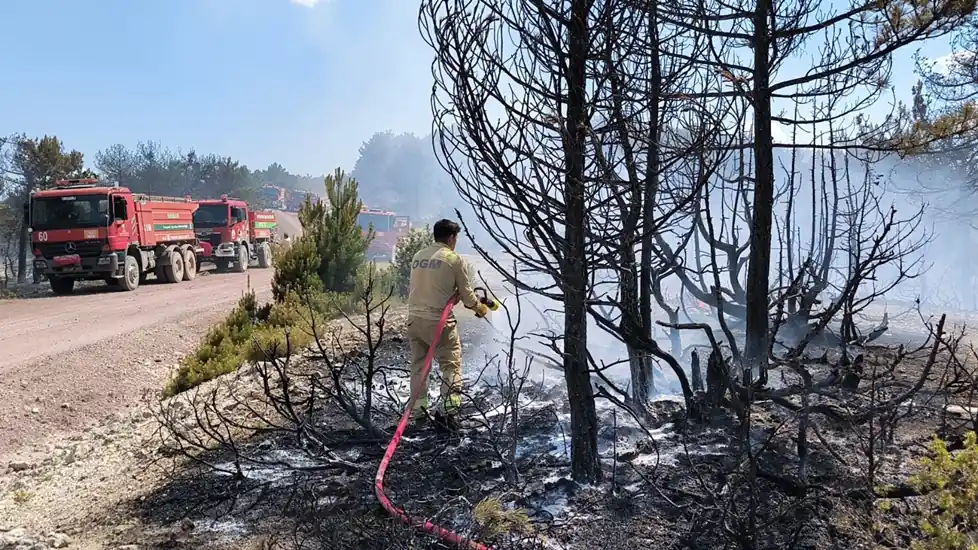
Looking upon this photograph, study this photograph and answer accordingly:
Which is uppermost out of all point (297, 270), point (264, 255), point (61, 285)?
point (297, 270)

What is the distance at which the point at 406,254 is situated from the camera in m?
15.9

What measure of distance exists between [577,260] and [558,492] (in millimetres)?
1372

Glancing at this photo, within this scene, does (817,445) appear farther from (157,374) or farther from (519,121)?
(157,374)

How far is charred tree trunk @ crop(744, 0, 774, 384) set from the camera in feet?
17.7

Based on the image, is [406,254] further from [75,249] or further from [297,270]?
[75,249]

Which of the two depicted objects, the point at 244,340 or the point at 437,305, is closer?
the point at 437,305

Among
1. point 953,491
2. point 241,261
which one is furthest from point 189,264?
point 953,491

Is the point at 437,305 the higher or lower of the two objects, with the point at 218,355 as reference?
higher

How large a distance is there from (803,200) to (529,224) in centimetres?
3300

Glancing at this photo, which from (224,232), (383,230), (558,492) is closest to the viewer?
(558,492)

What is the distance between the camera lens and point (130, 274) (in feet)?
56.0

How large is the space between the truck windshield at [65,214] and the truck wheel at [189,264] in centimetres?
422

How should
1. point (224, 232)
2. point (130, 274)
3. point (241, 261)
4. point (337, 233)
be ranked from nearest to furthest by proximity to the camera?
point (337, 233)
point (130, 274)
point (224, 232)
point (241, 261)

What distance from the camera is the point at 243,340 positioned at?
9602 millimetres
